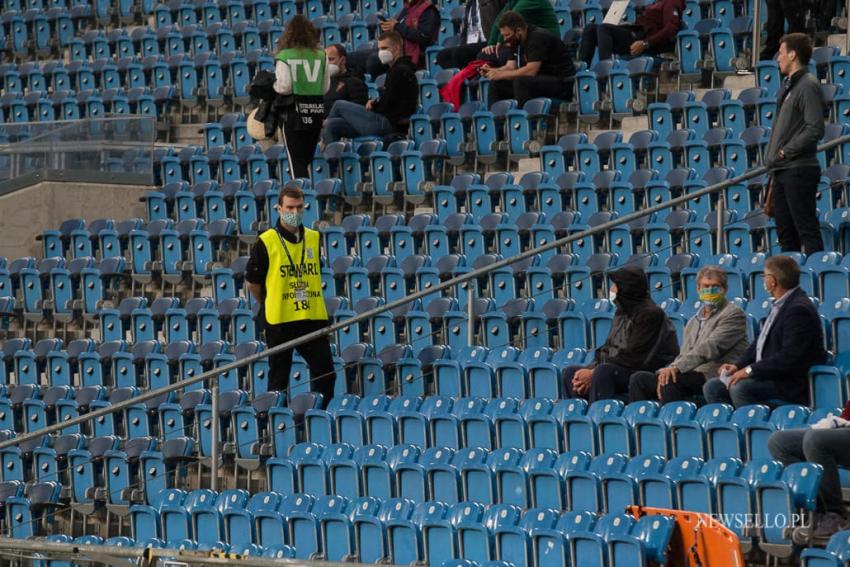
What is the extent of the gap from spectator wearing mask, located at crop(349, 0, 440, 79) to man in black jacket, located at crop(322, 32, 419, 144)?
88cm

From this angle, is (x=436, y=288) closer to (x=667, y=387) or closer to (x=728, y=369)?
(x=667, y=387)

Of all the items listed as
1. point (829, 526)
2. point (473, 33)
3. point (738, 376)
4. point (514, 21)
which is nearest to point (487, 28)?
point (473, 33)

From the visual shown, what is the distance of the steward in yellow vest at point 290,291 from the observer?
10539 mm

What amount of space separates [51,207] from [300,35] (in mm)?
3088

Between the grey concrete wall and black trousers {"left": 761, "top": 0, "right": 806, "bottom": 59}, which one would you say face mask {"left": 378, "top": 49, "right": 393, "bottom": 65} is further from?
black trousers {"left": 761, "top": 0, "right": 806, "bottom": 59}

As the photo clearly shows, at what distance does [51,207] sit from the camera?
1480 centimetres

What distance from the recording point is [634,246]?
11055 mm

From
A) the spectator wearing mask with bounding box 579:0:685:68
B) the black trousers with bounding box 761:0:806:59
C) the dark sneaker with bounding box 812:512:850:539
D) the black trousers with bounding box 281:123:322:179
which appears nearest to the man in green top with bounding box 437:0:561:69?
the spectator wearing mask with bounding box 579:0:685:68

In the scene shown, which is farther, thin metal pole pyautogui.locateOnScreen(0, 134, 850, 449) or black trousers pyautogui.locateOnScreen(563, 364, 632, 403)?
thin metal pole pyautogui.locateOnScreen(0, 134, 850, 449)

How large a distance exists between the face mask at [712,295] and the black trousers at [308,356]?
2.61m

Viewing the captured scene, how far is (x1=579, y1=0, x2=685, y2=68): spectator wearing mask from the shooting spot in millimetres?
13562

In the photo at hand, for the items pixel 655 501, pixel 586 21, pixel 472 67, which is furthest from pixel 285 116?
pixel 655 501

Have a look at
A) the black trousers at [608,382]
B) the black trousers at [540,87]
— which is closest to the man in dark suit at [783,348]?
the black trousers at [608,382]

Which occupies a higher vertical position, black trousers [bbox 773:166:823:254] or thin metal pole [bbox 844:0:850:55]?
thin metal pole [bbox 844:0:850:55]
